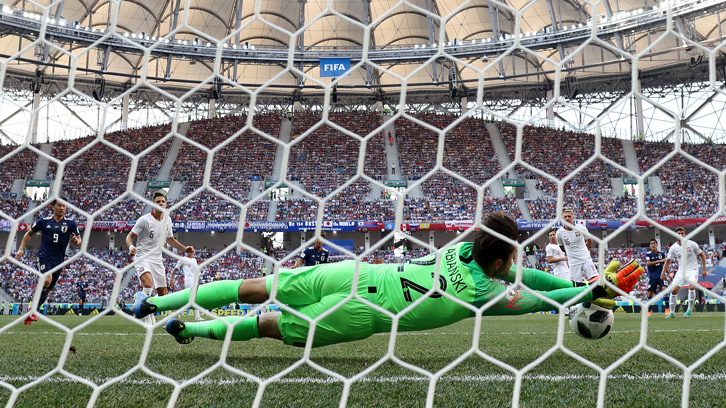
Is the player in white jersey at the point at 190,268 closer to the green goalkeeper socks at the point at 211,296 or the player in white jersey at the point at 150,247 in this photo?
the green goalkeeper socks at the point at 211,296

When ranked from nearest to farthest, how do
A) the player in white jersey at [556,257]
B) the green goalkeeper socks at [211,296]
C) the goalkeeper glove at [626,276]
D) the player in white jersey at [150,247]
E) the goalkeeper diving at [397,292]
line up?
the goalkeeper glove at [626,276], the goalkeeper diving at [397,292], the green goalkeeper socks at [211,296], the player in white jersey at [150,247], the player in white jersey at [556,257]

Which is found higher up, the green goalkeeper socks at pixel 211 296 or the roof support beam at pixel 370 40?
the roof support beam at pixel 370 40

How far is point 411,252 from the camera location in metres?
20.3

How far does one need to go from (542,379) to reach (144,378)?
187 cm

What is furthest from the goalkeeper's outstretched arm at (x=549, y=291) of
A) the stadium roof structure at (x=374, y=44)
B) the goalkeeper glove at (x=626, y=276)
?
the stadium roof structure at (x=374, y=44)

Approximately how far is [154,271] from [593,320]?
15.5 feet

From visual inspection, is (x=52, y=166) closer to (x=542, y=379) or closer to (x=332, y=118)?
(x=332, y=118)

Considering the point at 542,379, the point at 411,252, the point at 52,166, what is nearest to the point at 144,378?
the point at 542,379

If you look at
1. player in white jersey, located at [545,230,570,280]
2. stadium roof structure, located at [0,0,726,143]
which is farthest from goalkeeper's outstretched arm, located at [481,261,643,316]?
stadium roof structure, located at [0,0,726,143]

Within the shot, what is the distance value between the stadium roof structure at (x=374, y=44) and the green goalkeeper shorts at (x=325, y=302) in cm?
1590

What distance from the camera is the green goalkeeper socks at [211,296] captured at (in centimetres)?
283

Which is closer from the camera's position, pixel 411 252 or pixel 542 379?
Answer: pixel 542 379

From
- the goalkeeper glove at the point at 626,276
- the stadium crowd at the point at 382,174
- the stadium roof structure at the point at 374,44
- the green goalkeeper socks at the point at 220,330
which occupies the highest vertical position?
the stadium roof structure at the point at 374,44

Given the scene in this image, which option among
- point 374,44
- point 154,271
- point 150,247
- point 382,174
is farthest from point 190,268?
point 374,44
